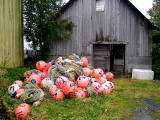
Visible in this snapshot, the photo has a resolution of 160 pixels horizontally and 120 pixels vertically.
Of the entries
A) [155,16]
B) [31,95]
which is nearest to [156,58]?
[155,16]

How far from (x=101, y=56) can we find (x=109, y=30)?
183 centimetres

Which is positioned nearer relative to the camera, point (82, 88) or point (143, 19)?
point (82, 88)

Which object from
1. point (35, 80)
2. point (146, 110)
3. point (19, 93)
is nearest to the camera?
point (146, 110)

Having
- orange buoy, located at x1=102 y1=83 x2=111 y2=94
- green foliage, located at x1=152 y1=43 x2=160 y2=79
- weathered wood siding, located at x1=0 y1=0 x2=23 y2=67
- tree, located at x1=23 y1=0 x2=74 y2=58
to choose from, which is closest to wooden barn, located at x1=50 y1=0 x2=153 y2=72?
green foliage, located at x1=152 y1=43 x2=160 y2=79

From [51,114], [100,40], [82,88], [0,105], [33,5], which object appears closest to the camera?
[0,105]

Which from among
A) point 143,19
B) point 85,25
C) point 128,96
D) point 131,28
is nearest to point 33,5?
point 85,25

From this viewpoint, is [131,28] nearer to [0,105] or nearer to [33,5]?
[33,5]

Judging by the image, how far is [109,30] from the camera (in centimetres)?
1016

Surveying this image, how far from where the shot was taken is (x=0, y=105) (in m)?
3.67

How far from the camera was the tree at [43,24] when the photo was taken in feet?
31.4

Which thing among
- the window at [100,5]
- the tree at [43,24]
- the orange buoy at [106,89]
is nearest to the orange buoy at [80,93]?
the orange buoy at [106,89]

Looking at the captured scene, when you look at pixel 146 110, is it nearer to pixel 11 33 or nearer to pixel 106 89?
pixel 106 89

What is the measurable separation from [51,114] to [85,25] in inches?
286

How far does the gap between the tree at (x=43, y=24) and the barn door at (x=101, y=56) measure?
84.8 inches
